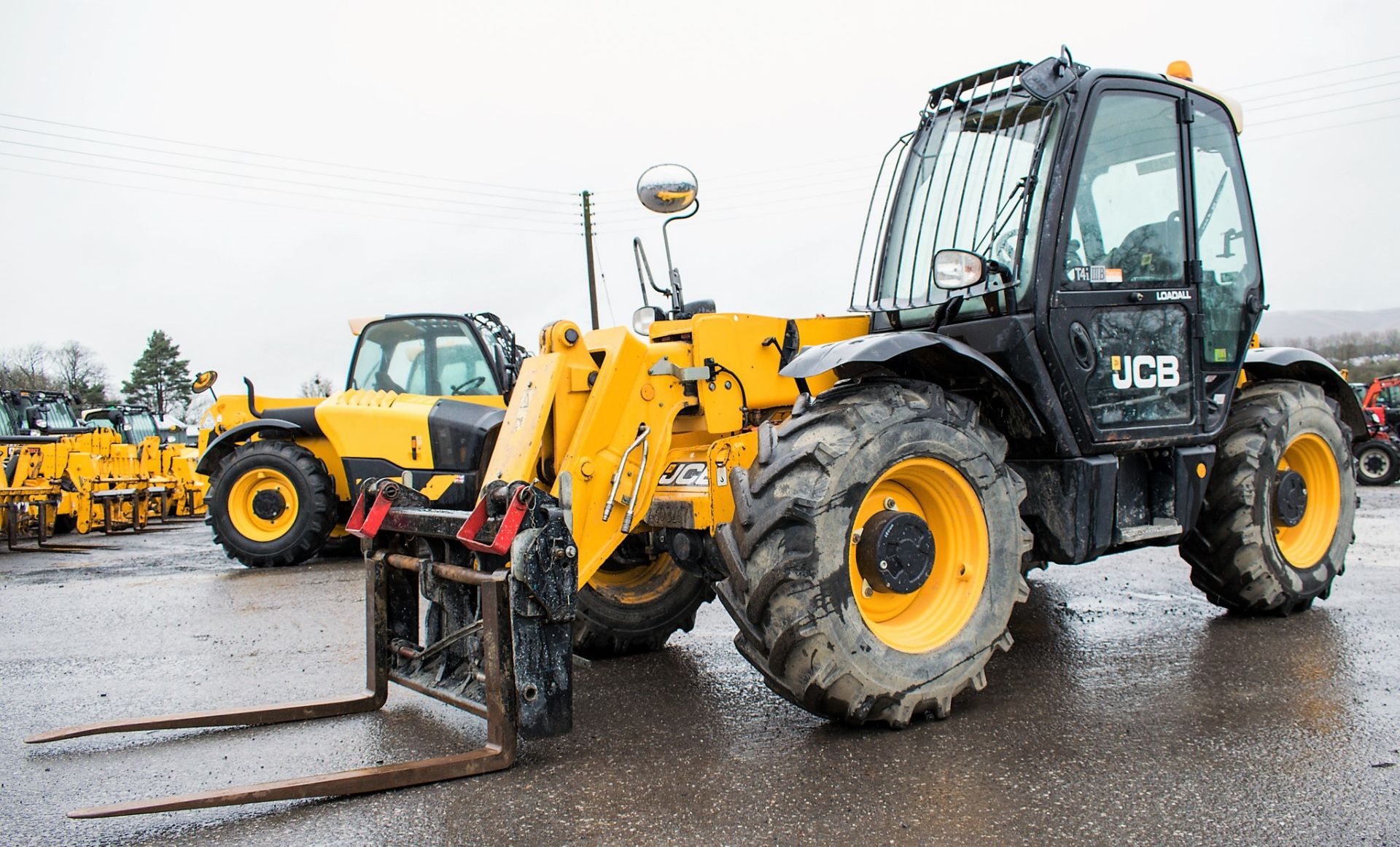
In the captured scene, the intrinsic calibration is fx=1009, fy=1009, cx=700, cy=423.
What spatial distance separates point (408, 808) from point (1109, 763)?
2.31 m

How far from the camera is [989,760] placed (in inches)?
136

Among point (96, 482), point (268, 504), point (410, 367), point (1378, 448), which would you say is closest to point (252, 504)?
point (268, 504)

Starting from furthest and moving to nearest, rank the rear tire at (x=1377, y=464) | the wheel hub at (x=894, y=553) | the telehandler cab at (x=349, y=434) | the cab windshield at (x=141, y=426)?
the cab windshield at (x=141, y=426) < the rear tire at (x=1377, y=464) < the telehandler cab at (x=349, y=434) < the wheel hub at (x=894, y=553)

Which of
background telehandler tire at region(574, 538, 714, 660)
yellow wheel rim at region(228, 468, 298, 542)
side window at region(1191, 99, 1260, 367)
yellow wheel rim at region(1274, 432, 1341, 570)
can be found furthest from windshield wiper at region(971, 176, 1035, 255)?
yellow wheel rim at region(228, 468, 298, 542)

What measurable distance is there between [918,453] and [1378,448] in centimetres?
1699

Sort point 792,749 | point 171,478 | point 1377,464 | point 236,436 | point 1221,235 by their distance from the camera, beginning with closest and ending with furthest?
1. point 792,749
2. point 1221,235
3. point 236,436
4. point 171,478
5. point 1377,464

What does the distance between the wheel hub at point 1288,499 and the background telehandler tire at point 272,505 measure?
8186 mm

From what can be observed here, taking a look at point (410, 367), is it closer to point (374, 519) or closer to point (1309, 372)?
point (374, 519)

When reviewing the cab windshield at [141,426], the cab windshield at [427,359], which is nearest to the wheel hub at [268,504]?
the cab windshield at [427,359]

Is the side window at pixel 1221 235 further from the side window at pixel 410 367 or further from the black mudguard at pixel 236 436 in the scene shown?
the black mudguard at pixel 236 436

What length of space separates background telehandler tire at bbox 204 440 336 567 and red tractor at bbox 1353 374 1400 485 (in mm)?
15839

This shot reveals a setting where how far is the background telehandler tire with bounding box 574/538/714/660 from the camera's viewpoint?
491cm

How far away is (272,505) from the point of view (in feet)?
33.3

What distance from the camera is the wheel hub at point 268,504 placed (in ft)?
33.2
